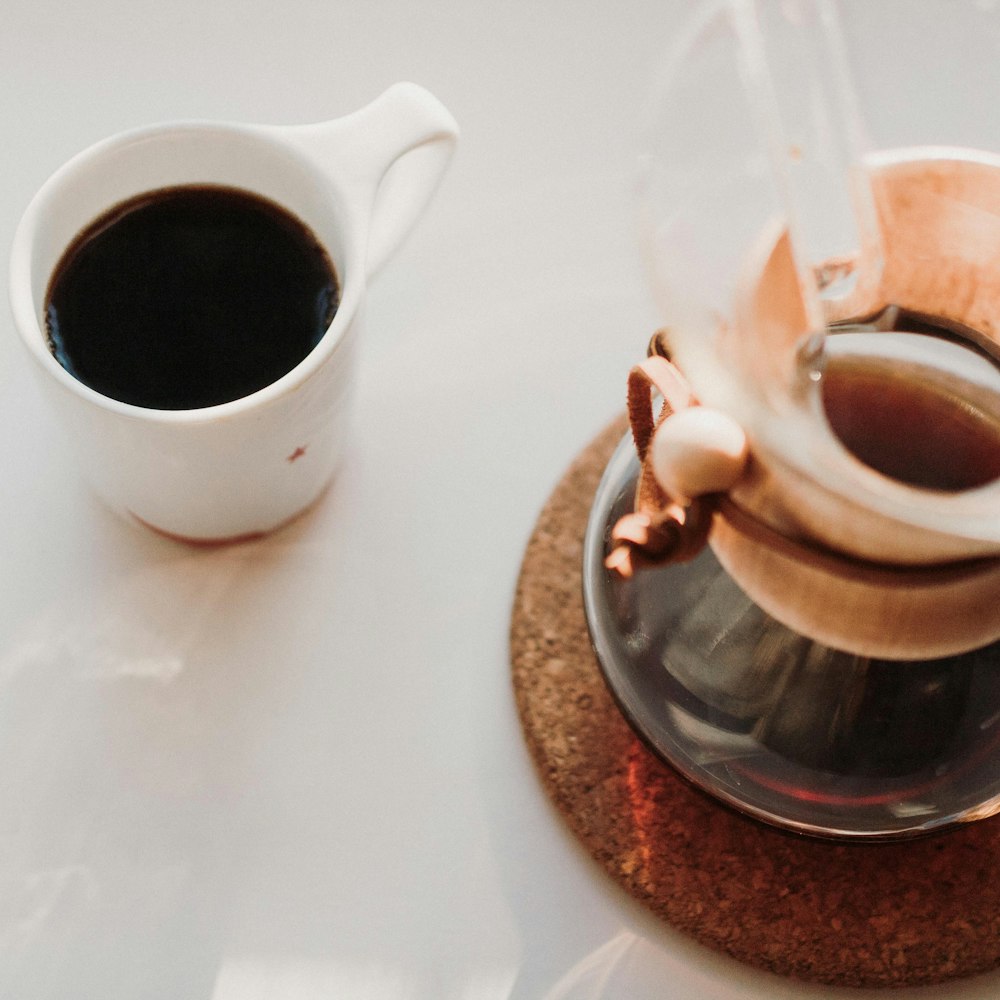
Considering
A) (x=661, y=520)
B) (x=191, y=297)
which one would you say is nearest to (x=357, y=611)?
(x=191, y=297)

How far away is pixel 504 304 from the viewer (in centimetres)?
70

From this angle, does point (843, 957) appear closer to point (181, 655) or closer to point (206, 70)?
point (181, 655)

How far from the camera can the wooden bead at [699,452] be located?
Answer: 36 cm

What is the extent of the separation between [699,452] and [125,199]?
0.34m

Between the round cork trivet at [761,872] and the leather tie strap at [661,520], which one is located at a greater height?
the leather tie strap at [661,520]

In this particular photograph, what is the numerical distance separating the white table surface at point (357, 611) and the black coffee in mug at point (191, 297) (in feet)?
0.37

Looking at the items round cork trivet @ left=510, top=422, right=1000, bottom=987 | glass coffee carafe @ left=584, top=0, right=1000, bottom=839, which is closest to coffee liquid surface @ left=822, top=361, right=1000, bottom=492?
glass coffee carafe @ left=584, top=0, right=1000, bottom=839

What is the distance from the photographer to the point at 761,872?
22.3 inches

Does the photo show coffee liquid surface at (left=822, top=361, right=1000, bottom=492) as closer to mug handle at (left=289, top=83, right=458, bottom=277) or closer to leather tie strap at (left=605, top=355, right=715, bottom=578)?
leather tie strap at (left=605, top=355, right=715, bottom=578)

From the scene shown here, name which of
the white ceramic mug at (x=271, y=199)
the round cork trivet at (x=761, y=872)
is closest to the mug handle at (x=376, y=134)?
the white ceramic mug at (x=271, y=199)

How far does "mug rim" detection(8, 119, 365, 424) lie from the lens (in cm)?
50

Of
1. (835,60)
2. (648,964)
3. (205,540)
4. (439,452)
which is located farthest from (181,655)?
(835,60)

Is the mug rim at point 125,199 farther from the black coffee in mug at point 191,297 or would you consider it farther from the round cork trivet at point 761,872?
the round cork trivet at point 761,872

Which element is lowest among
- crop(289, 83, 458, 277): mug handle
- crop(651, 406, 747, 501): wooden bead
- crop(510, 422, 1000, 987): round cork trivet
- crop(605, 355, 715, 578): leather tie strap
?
crop(510, 422, 1000, 987): round cork trivet
